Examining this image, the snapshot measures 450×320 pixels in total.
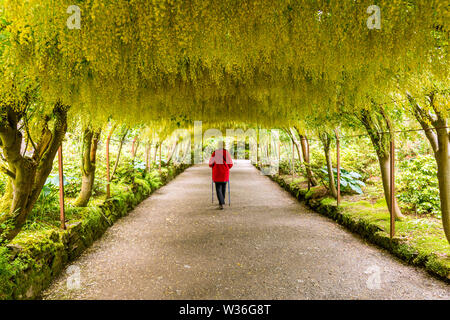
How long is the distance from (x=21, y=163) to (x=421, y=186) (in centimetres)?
540

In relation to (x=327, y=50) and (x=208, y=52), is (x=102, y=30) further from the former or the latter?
(x=327, y=50)

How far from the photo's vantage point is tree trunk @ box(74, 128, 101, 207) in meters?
4.57

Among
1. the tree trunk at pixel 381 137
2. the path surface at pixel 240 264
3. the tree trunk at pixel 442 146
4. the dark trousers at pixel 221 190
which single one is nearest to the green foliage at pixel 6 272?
the path surface at pixel 240 264

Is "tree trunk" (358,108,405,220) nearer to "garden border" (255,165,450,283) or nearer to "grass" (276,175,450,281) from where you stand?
"grass" (276,175,450,281)

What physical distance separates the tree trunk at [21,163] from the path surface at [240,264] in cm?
76

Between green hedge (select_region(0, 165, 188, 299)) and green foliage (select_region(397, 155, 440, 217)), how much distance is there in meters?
4.87

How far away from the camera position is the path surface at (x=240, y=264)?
2449 mm

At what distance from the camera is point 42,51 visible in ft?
5.58

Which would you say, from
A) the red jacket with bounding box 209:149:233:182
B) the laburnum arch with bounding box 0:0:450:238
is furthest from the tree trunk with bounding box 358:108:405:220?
the red jacket with bounding box 209:149:233:182

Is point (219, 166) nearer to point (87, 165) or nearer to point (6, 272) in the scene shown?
→ point (87, 165)

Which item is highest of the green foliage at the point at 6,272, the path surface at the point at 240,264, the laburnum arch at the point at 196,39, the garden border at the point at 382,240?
the laburnum arch at the point at 196,39

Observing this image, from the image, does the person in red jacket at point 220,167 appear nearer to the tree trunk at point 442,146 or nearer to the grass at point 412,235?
the grass at point 412,235

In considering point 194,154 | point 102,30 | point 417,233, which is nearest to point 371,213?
point 417,233
